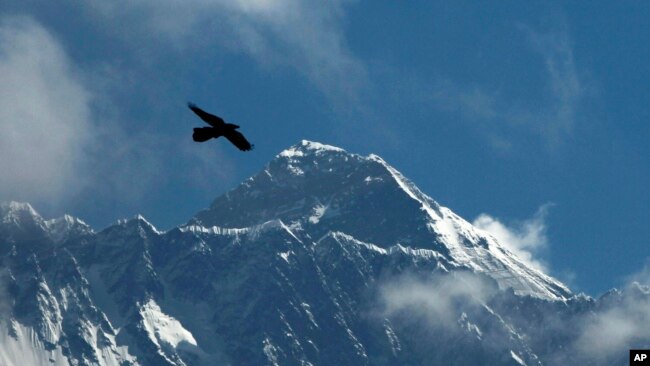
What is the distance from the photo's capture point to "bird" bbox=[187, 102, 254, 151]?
85.6m

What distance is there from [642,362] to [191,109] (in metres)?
29.8

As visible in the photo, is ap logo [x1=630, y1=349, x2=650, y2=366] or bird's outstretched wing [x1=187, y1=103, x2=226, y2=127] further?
ap logo [x1=630, y1=349, x2=650, y2=366]

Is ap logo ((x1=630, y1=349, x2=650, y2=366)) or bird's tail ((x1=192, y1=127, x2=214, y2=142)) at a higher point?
ap logo ((x1=630, y1=349, x2=650, y2=366))

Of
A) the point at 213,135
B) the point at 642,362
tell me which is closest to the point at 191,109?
the point at 213,135

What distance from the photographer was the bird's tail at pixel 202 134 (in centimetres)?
8656

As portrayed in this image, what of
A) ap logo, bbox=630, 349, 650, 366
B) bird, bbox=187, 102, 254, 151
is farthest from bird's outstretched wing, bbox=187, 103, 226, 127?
ap logo, bbox=630, 349, 650, 366

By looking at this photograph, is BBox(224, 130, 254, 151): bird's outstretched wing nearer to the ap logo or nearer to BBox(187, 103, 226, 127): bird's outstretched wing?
BBox(187, 103, 226, 127): bird's outstretched wing

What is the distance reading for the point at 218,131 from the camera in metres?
86.2

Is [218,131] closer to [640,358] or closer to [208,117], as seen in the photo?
[208,117]

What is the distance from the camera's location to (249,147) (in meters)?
86.1

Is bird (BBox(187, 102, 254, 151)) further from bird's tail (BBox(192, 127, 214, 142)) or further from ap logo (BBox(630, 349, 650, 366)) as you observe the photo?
ap logo (BBox(630, 349, 650, 366))

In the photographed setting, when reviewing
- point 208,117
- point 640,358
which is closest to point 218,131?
point 208,117

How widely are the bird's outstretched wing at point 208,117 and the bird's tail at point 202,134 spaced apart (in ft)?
1.15

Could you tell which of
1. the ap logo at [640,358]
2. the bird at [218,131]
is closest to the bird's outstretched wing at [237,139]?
the bird at [218,131]
